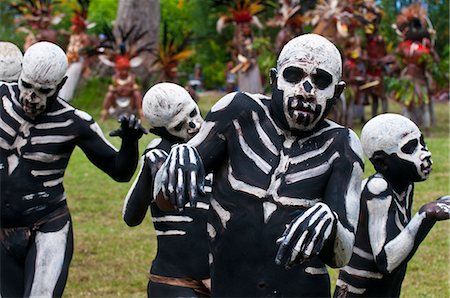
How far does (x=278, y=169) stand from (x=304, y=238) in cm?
50

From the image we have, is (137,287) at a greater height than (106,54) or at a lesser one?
lesser

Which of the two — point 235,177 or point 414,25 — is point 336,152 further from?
point 414,25

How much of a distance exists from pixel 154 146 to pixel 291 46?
138 cm

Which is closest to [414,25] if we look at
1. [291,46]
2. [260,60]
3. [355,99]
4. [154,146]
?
[355,99]

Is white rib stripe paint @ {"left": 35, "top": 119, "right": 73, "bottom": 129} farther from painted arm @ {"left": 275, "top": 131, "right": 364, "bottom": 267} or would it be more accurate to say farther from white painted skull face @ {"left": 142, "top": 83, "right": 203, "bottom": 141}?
painted arm @ {"left": 275, "top": 131, "right": 364, "bottom": 267}

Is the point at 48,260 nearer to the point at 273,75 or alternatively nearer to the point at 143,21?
the point at 273,75

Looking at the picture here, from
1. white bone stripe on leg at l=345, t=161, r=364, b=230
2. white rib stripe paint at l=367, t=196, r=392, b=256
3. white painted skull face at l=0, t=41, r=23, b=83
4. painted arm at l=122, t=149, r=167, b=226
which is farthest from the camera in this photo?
white painted skull face at l=0, t=41, r=23, b=83

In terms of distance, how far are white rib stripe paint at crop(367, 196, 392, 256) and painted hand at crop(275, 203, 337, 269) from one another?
4.03 ft

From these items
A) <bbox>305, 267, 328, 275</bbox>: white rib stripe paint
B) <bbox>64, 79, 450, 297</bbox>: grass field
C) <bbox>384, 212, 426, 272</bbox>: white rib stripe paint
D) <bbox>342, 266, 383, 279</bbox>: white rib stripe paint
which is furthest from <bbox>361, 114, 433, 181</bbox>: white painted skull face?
<bbox>64, 79, 450, 297</bbox>: grass field

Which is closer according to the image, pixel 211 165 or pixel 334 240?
pixel 334 240

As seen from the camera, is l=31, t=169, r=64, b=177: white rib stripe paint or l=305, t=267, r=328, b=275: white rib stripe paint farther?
l=31, t=169, r=64, b=177: white rib stripe paint

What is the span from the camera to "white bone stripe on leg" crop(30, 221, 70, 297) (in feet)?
14.9

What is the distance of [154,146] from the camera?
4422 millimetres

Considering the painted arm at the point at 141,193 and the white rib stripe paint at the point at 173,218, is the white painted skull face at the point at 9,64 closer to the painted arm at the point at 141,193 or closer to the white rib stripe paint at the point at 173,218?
the white rib stripe paint at the point at 173,218
